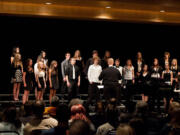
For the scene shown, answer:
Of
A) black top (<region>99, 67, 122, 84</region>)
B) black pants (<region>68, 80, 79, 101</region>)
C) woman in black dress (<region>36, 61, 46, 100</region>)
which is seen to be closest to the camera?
black top (<region>99, 67, 122, 84</region>)

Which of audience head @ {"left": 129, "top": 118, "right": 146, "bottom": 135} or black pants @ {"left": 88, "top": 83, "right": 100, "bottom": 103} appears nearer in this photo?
audience head @ {"left": 129, "top": 118, "right": 146, "bottom": 135}

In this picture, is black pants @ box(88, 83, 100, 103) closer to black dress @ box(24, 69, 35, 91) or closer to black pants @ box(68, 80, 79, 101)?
black pants @ box(68, 80, 79, 101)

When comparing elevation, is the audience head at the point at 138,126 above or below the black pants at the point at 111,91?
above

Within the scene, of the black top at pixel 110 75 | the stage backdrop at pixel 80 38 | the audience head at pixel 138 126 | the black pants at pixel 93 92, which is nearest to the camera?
the audience head at pixel 138 126

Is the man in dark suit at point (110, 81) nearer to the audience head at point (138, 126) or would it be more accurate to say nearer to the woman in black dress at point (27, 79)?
the woman in black dress at point (27, 79)

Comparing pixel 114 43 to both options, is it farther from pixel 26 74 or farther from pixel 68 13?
pixel 26 74

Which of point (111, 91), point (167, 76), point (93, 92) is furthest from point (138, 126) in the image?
point (167, 76)

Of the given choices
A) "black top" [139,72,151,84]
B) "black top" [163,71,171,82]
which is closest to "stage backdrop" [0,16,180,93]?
"black top" [139,72,151,84]

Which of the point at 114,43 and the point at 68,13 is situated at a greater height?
the point at 68,13

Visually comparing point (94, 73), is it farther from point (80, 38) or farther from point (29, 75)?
point (80, 38)

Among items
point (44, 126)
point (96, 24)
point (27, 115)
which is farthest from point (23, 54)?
point (44, 126)

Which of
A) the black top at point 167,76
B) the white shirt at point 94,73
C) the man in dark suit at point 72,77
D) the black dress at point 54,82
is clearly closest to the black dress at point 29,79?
the black dress at point 54,82

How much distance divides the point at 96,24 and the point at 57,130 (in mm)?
9895

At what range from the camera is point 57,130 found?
3.84 metres
